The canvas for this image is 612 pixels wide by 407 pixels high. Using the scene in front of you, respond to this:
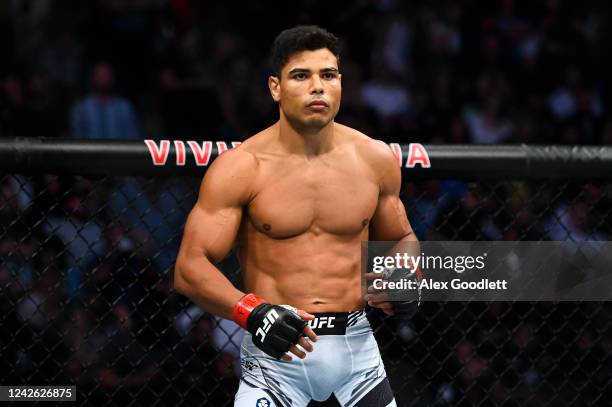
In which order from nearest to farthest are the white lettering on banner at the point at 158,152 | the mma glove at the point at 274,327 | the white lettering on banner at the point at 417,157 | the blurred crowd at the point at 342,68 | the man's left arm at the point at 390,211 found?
the mma glove at the point at 274,327, the man's left arm at the point at 390,211, the white lettering on banner at the point at 158,152, the white lettering on banner at the point at 417,157, the blurred crowd at the point at 342,68

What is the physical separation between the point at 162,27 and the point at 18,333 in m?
3.38

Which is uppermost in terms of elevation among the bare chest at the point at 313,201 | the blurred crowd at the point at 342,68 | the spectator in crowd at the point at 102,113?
the blurred crowd at the point at 342,68

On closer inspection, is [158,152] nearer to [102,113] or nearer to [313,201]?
[313,201]

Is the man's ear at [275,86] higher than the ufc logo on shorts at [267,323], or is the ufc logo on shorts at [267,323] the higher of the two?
the man's ear at [275,86]

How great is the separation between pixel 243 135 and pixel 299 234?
118 inches

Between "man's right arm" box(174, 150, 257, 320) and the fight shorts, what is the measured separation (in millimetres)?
231

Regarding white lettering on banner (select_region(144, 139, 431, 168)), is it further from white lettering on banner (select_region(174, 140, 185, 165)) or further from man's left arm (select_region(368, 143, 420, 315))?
man's left arm (select_region(368, 143, 420, 315))

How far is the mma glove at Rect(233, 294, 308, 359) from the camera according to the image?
2461mm

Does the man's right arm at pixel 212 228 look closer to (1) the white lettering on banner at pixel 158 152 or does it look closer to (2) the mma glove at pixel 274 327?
(2) the mma glove at pixel 274 327

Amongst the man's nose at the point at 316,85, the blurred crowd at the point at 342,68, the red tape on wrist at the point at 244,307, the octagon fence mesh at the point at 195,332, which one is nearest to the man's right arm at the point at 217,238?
the red tape on wrist at the point at 244,307

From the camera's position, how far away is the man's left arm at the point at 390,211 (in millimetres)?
2924

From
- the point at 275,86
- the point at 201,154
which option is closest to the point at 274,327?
the point at 275,86

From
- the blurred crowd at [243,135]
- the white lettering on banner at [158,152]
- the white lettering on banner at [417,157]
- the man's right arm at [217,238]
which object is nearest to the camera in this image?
the man's right arm at [217,238]

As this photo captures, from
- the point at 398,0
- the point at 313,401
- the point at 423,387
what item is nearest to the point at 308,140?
the point at 313,401
